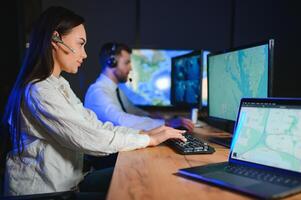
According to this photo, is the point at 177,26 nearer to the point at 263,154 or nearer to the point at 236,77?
the point at 236,77

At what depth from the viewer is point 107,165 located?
1916mm

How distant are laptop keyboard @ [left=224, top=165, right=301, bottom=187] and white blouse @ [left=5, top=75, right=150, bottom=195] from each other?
47 centimetres

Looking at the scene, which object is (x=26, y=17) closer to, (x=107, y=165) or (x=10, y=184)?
(x=107, y=165)

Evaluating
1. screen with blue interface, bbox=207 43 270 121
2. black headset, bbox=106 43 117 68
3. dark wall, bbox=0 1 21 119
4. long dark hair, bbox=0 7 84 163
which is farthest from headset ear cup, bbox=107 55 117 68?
dark wall, bbox=0 1 21 119

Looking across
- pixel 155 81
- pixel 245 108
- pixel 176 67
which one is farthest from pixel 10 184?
pixel 155 81

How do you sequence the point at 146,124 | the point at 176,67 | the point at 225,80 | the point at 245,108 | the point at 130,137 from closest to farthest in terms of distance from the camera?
the point at 245,108 → the point at 130,137 → the point at 225,80 → the point at 146,124 → the point at 176,67

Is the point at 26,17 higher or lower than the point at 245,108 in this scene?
higher

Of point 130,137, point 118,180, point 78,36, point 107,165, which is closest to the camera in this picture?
point 118,180

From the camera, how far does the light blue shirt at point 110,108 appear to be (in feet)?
6.75

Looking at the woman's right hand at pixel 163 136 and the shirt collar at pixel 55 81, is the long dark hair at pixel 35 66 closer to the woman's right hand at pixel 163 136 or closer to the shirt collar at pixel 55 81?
the shirt collar at pixel 55 81

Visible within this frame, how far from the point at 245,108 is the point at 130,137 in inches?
18.3

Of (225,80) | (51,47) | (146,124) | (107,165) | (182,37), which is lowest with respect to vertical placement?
(107,165)

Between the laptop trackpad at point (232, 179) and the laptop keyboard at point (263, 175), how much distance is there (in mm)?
24

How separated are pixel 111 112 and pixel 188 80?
57 cm
